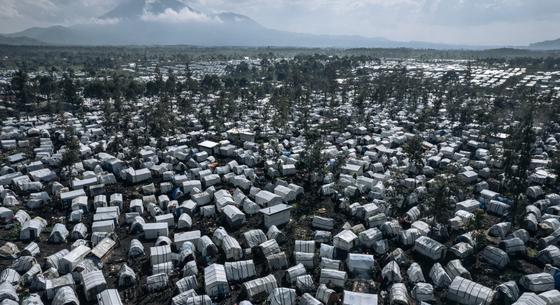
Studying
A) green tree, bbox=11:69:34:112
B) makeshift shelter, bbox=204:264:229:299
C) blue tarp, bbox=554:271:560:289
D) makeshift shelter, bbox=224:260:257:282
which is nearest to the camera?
makeshift shelter, bbox=204:264:229:299

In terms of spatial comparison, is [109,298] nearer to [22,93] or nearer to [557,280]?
[557,280]

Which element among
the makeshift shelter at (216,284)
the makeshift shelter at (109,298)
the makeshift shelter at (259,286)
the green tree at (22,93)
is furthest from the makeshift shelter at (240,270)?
the green tree at (22,93)

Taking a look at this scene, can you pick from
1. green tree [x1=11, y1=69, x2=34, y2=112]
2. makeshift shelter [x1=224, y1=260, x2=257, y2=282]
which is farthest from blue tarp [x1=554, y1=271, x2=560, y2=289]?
green tree [x1=11, y1=69, x2=34, y2=112]

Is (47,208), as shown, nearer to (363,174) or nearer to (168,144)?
(168,144)

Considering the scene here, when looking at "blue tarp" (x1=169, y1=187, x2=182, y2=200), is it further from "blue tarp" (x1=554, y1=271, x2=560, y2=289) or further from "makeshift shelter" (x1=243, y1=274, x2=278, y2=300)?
"blue tarp" (x1=554, y1=271, x2=560, y2=289)

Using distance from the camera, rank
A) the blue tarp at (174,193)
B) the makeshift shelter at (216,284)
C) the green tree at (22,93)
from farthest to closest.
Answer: the green tree at (22,93) → the blue tarp at (174,193) → the makeshift shelter at (216,284)

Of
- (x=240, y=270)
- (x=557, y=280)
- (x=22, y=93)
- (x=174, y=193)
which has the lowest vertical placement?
(x=240, y=270)

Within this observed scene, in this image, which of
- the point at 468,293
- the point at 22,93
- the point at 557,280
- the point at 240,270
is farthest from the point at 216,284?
the point at 22,93

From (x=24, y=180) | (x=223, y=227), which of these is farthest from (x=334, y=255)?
(x=24, y=180)

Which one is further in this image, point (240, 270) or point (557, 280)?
point (240, 270)

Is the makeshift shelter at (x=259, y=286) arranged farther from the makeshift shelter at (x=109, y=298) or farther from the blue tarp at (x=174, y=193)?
the blue tarp at (x=174, y=193)

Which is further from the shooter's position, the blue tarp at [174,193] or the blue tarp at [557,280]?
the blue tarp at [174,193]
